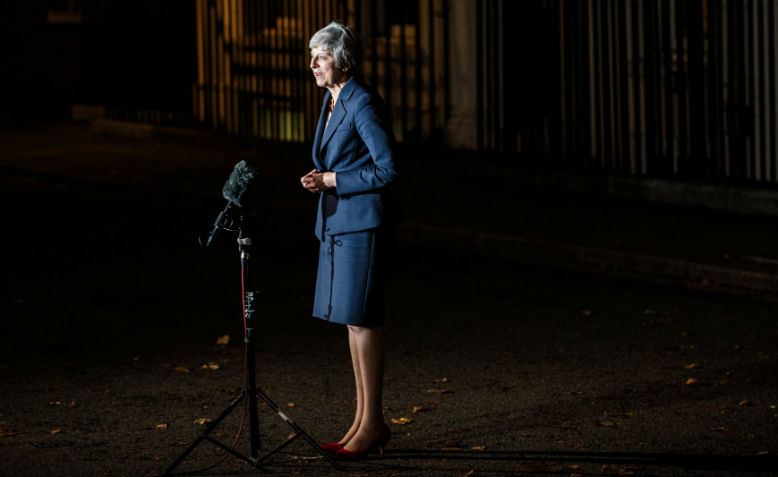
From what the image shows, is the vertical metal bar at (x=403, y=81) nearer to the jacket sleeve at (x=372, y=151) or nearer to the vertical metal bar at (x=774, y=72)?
the vertical metal bar at (x=774, y=72)

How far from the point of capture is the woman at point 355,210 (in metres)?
5.75

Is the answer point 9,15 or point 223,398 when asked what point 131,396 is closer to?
point 223,398

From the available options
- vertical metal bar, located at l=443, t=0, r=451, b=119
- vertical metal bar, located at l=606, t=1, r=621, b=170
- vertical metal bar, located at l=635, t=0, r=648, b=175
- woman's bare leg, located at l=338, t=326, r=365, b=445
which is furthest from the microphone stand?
vertical metal bar, located at l=443, t=0, r=451, b=119

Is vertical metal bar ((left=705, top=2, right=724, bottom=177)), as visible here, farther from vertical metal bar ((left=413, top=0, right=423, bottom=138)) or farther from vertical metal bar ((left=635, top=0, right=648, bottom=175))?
vertical metal bar ((left=413, top=0, right=423, bottom=138))

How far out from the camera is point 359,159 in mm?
5871

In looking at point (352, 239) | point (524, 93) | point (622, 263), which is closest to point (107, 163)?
point (524, 93)

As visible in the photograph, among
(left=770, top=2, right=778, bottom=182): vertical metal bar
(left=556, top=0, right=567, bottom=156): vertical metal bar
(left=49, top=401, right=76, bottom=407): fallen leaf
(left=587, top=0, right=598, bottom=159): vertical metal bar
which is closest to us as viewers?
(left=49, top=401, right=76, bottom=407): fallen leaf

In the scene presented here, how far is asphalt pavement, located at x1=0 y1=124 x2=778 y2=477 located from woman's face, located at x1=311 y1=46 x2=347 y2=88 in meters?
1.64

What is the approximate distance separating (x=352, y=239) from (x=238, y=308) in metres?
3.68

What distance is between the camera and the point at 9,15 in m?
26.3

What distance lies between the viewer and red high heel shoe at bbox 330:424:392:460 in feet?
19.5

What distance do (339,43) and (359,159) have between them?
0.50 metres

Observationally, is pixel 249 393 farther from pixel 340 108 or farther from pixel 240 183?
pixel 340 108

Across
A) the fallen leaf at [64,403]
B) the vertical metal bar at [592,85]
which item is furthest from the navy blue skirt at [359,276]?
the vertical metal bar at [592,85]
